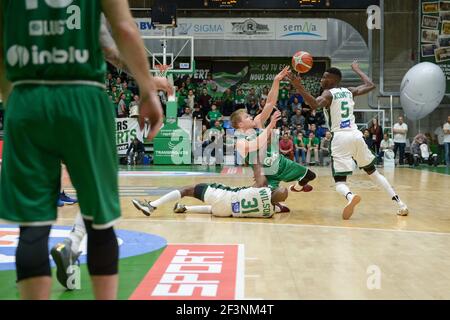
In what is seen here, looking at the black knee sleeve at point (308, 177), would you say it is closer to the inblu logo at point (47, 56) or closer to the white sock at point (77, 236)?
the white sock at point (77, 236)

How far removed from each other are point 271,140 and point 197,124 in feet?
40.4

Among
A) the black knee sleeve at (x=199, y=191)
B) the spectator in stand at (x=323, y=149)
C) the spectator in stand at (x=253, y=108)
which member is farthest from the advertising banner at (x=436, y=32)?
the black knee sleeve at (x=199, y=191)

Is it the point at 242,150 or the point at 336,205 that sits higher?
the point at 242,150

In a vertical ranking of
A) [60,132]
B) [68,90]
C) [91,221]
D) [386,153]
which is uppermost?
[68,90]

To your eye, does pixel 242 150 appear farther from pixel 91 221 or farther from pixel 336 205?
pixel 91 221

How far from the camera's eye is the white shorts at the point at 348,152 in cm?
699

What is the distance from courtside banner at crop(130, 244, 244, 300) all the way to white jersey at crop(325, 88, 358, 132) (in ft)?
9.54

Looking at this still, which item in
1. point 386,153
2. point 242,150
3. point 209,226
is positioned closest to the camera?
point 209,226

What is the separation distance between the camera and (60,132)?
2.03 metres

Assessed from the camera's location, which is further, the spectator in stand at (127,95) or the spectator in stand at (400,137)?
the spectator in stand at (127,95)

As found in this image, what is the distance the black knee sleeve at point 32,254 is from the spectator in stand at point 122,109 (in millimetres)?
18406

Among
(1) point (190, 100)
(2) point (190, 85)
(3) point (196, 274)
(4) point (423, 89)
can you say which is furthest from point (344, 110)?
(2) point (190, 85)

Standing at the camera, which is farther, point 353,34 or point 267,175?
point 353,34

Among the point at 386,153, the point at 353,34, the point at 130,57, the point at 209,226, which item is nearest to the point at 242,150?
the point at 209,226
